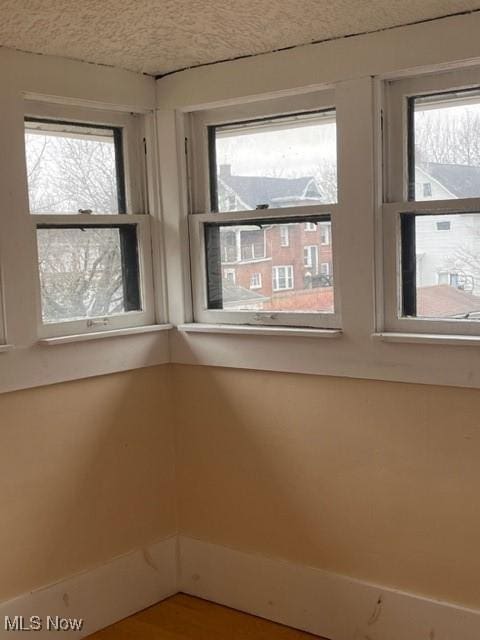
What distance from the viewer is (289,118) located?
304 cm

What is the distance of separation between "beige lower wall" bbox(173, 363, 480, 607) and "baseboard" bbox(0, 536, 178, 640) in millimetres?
186

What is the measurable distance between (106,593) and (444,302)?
170 cm

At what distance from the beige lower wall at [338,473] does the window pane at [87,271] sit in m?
0.43

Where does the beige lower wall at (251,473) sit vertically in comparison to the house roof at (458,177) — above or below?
below

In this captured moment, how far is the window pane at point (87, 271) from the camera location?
3.01 m

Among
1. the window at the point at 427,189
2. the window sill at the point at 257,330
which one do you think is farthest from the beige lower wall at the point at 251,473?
the window at the point at 427,189

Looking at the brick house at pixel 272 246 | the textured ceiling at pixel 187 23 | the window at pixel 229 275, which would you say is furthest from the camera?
the window at pixel 229 275

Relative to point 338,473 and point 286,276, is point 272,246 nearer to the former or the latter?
point 286,276

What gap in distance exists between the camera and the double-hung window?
9.74 ft

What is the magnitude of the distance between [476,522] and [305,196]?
1285mm

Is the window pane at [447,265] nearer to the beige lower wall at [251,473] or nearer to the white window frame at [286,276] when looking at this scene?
the beige lower wall at [251,473]

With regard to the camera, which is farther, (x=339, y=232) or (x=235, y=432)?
(x=235, y=432)

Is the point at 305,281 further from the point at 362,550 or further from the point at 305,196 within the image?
the point at 362,550

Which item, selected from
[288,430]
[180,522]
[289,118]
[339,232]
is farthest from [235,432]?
[289,118]
